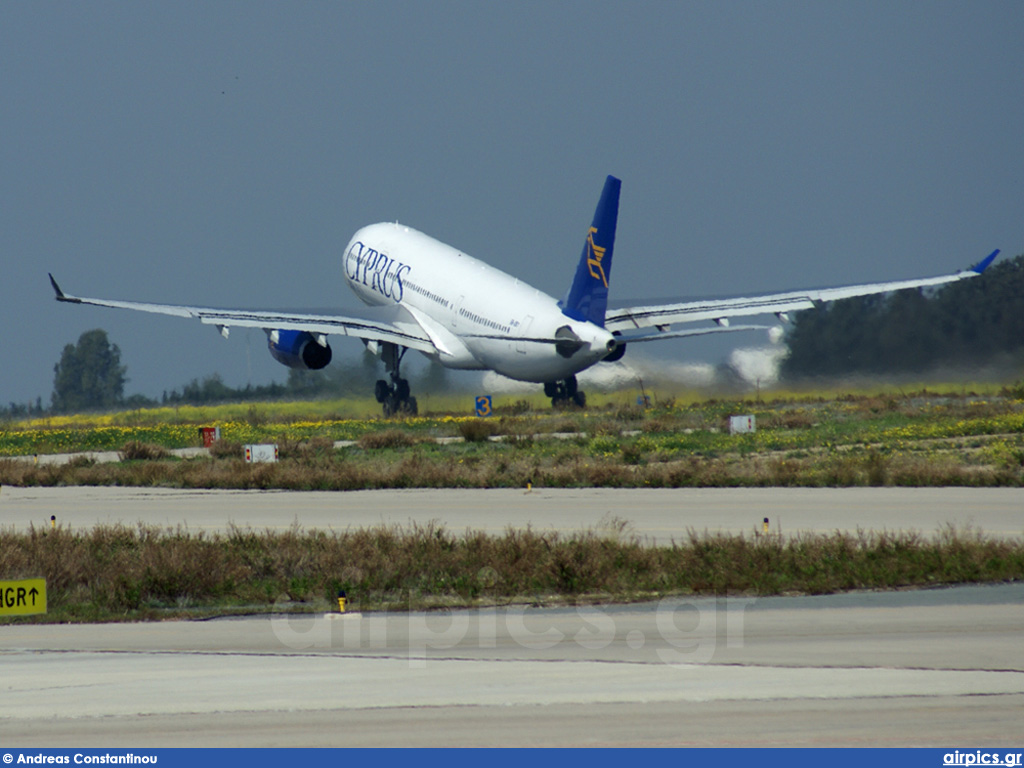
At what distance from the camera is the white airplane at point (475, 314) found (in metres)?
52.2

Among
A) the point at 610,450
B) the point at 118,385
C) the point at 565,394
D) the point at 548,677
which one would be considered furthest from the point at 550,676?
the point at 118,385

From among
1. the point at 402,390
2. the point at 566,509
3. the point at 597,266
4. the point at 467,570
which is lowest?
the point at 467,570

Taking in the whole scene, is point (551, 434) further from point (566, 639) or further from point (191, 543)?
point (566, 639)

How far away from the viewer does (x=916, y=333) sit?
198ft

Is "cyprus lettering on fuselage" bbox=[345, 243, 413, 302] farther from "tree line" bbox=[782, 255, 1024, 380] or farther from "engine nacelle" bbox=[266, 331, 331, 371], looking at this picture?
"tree line" bbox=[782, 255, 1024, 380]

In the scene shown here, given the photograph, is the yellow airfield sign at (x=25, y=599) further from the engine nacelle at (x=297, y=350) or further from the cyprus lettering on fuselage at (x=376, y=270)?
the cyprus lettering on fuselage at (x=376, y=270)

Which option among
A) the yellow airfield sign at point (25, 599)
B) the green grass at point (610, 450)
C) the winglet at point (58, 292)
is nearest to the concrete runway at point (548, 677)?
the yellow airfield sign at point (25, 599)

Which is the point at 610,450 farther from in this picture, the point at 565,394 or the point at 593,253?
the point at 565,394

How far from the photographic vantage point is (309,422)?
62812 millimetres

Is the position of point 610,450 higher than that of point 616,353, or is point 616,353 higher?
point 616,353

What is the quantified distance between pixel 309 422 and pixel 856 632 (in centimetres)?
4994

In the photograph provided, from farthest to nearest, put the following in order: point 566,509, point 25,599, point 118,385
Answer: point 118,385, point 566,509, point 25,599

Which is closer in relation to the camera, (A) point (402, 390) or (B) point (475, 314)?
(B) point (475, 314)

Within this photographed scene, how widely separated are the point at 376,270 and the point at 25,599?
4714cm
